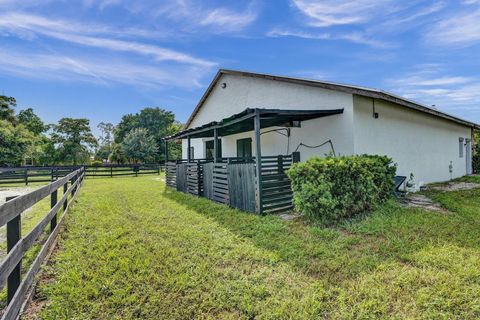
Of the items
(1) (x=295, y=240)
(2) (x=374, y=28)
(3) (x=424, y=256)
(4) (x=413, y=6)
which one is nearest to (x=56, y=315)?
(1) (x=295, y=240)

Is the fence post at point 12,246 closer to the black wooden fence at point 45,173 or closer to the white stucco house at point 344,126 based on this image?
the white stucco house at point 344,126

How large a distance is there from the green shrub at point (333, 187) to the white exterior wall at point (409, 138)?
1970 millimetres

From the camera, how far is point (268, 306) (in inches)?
92.4

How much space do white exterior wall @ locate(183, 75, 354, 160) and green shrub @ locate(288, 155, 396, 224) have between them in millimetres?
1911

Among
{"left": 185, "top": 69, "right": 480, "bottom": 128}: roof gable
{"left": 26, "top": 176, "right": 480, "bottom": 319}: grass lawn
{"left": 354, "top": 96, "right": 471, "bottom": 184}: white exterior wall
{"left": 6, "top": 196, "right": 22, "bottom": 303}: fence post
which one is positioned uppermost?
{"left": 185, "top": 69, "right": 480, "bottom": 128}: roof gable

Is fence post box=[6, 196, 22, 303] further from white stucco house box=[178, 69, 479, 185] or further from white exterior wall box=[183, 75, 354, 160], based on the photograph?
white exterior wall box=[183, 75, 354, 160]

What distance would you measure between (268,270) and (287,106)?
6.80 m

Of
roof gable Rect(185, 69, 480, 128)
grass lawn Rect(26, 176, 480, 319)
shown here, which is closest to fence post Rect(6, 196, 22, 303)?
grass lawn Rect(26, 176, 480, 319)

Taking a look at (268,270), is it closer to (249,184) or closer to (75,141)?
(249,184)

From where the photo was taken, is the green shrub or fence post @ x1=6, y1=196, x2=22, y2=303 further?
the green shrub

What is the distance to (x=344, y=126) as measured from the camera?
23.1ft

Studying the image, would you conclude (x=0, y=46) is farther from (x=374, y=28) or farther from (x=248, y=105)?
(x=374, y=28)

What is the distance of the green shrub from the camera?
4.81 metres

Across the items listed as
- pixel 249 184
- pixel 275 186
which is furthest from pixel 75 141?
pixel 275 186
